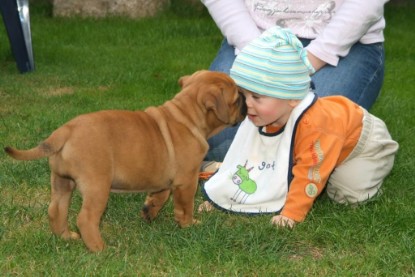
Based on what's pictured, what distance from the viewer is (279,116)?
4227 millimetres

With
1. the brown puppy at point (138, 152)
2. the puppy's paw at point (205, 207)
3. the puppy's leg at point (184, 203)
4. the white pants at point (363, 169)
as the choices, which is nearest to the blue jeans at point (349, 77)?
the white pants at point (363, 169)

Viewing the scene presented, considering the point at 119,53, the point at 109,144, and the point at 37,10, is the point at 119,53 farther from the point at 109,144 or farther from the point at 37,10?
the point at 109,144

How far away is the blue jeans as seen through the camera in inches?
205

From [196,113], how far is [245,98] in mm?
343

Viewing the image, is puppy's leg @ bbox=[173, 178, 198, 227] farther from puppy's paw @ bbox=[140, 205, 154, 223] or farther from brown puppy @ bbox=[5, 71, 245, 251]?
puppy's paw @ bbox=[140, 205, 154, 223]

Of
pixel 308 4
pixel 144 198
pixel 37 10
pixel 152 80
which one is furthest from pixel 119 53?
pixel 144 198

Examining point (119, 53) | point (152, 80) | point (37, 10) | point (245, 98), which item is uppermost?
point (245, 98)

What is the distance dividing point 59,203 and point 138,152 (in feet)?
1.47

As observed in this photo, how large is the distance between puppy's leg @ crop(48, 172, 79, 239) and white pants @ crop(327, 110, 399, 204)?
5.03 ft

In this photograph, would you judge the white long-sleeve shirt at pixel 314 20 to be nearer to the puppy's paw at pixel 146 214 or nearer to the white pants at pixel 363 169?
the white pants at pixel 363 169

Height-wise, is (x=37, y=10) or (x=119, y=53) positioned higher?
(x=119, y=53)

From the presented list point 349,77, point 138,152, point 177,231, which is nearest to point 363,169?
point 349,77

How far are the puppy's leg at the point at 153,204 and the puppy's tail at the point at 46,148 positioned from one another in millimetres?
777

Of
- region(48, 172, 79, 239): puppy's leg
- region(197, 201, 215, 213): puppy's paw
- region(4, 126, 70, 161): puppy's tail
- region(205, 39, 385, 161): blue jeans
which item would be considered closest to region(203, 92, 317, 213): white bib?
region(197, 201, 215, 213): puppy's paw
